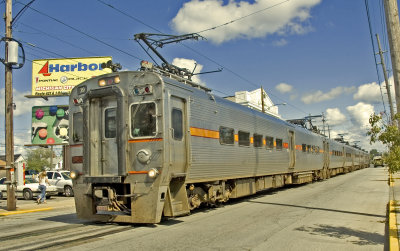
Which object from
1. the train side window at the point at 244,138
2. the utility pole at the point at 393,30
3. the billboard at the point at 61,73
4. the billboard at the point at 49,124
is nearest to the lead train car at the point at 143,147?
the train side window at the point at 244,138

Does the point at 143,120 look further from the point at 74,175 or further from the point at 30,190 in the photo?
the point at 30,190

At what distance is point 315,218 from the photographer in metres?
9.30

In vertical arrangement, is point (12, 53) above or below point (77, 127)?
above

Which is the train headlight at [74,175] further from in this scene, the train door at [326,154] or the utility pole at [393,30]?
the train door at [326,154]

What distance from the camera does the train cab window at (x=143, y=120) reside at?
8250 mm

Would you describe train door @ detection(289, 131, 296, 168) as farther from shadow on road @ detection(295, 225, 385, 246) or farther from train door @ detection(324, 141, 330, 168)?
shadow on road @ detection(295, 225, 385, 246)

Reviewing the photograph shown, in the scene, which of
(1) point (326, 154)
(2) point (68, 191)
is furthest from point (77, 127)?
(1) point (326, 154)

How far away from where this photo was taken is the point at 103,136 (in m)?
8.80

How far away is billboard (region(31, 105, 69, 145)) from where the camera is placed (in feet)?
110

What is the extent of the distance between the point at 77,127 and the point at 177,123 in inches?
104

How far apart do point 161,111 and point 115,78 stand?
1555mm

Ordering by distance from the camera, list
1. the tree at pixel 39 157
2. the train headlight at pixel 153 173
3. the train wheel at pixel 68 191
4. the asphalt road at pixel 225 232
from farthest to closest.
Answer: the tree at pixel 39 157
the train wheel at pixel 68 191
the train headlight at pixel 153 173
the asphalt road at pixel 225 232

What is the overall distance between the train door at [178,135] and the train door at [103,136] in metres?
1.37

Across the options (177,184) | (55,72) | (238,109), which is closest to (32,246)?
(177,184)
